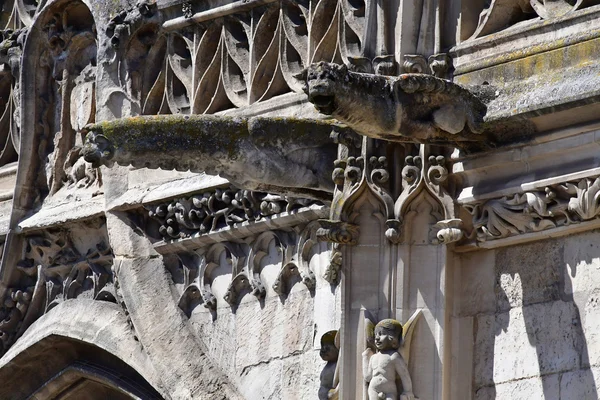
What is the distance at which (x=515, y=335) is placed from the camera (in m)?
9.29

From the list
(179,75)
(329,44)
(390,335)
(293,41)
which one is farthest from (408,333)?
(179,75)

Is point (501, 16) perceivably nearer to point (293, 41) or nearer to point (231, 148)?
point (231, 148)

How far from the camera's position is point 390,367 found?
9.33 meters

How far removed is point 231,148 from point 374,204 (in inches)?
24.2

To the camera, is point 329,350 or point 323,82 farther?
point 329,350

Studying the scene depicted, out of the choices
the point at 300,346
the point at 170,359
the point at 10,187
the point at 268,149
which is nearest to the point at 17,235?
the point at 10,187

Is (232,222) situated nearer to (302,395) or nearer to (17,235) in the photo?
(302,395)

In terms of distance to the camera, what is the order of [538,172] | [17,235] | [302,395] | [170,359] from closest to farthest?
[538,172]
[302,395]
[170,359]
[17,235]

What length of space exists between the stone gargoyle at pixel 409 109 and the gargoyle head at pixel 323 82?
1 centimetres

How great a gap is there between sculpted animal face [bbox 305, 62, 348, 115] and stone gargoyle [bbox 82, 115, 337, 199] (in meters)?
0.69

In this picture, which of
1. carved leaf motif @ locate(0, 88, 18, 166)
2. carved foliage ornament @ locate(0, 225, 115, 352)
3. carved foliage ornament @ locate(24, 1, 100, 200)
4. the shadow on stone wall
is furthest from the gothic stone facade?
carved leaf motif @ locate(0, 88, 18, 166)

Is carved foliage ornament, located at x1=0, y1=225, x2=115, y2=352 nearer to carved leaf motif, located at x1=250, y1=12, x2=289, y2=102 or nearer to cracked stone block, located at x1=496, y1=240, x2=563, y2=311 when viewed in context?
carved leaf motif, located at x1=250, y1=12, x2=289, y2=102

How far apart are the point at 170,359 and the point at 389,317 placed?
2440 millimetres

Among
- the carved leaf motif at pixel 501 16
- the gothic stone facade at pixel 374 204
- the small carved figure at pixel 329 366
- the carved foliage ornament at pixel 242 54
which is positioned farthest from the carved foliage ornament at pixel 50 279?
the carved leaf motif at pixel 501 16
